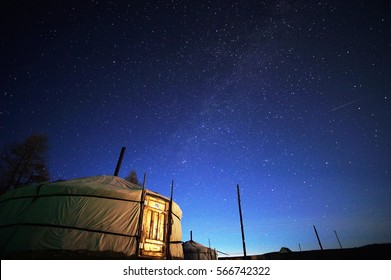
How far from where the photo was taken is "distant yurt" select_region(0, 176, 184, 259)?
183 inches

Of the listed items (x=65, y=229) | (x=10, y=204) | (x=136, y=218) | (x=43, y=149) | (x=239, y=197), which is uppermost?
(x=43, y=149)

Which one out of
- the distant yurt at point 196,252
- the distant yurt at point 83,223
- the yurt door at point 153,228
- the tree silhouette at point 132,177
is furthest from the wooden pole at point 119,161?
the distant yurt at point 196,252

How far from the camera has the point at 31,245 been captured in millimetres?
4547

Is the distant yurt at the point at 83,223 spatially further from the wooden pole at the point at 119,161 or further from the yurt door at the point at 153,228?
the wooden pole at the point at 119,161

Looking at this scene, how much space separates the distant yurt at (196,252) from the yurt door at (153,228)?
30.2 ft

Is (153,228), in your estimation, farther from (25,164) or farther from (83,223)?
(25,164)

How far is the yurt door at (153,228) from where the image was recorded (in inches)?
221

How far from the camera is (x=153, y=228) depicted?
19.5 feet

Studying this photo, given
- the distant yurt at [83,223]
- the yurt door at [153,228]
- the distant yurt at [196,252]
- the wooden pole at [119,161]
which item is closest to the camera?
the distant yurt at [83,223]

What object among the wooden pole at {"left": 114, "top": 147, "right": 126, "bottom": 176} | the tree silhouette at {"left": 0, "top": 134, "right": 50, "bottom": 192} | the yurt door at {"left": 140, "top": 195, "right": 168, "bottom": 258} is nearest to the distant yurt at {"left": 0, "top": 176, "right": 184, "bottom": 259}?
the yurt door at {"left": 140, "top": 195, "right": 168, "bottom": 258}

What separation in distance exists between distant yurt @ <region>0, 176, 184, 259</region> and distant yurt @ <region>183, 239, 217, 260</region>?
8830mm
